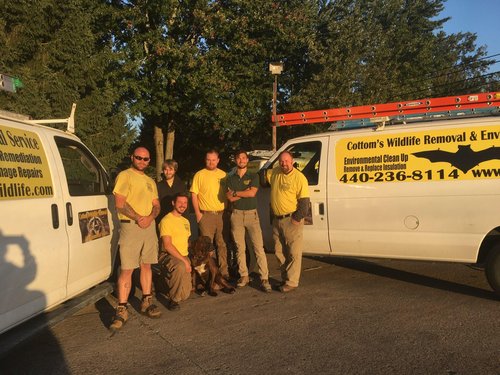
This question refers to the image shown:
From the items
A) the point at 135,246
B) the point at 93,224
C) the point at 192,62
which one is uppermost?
the point at 192,62

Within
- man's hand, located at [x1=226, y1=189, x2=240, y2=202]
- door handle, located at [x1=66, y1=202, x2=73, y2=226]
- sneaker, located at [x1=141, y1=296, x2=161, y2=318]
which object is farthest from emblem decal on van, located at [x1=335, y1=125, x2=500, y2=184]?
door handle, located at [x1=66, y1=202, x2=73, y2=226]

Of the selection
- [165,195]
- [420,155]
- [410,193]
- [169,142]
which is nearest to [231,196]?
[165,195]

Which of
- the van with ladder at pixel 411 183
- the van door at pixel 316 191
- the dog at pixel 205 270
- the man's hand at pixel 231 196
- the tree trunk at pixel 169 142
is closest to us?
the van with ladder at pixel 411 183

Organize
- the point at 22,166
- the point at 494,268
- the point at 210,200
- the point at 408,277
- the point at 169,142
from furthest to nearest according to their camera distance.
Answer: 1. the point at 169,142
2. the point at 408,277
3. the point at 210,200
4. the point at 494,268
5. the point at 22,166

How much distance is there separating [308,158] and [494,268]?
2.66 m

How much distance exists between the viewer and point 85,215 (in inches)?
184

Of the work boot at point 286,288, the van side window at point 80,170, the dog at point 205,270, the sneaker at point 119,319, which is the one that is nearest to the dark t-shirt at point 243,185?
the dog at point 205,270

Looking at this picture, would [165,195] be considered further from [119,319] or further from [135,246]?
[119,319]

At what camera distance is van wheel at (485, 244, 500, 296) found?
5.30 meters

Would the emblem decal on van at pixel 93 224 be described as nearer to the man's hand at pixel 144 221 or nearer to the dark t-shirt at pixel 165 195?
the man's hand at pixel 144 221

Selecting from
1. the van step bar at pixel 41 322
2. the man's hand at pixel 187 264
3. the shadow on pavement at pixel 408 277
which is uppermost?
the man's hand at pixel 187 264

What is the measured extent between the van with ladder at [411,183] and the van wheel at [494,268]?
0.01 meters

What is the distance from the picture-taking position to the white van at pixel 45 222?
141 inches

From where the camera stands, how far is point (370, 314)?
16.6 ft
